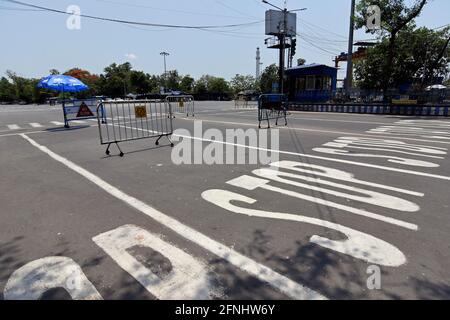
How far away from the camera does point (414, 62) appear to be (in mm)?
35094

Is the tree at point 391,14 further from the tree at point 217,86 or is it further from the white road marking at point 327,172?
the tree at point 217,86

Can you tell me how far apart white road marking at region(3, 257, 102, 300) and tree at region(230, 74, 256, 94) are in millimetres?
95745

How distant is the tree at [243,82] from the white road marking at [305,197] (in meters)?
92.9

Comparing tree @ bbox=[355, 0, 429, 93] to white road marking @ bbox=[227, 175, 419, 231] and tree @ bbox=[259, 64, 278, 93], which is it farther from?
tree @ bbox=[259, 64, 278, 93]

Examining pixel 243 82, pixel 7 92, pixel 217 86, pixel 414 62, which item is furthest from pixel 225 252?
pixel 7 92

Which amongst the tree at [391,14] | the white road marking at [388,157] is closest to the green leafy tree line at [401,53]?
the tree at [391,14]

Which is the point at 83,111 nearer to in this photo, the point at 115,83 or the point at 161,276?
the point at 161,276

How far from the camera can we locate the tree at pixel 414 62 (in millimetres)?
31733

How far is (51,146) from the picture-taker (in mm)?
9500

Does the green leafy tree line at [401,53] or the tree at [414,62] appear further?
the tree at [414,62]

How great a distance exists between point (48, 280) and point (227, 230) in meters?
1.96
